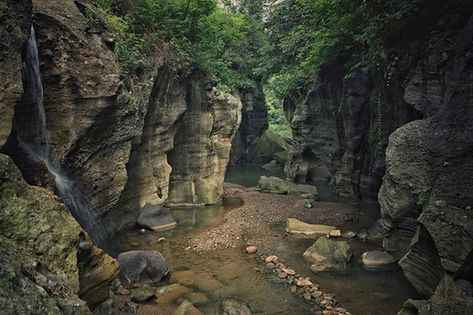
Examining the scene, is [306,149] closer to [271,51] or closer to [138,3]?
[271,51]

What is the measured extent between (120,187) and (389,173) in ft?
27.9

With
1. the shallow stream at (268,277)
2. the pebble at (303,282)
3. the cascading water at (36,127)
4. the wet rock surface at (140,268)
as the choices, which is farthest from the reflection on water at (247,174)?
the cascading water at (36,127)

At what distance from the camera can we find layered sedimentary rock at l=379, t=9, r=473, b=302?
824 cm

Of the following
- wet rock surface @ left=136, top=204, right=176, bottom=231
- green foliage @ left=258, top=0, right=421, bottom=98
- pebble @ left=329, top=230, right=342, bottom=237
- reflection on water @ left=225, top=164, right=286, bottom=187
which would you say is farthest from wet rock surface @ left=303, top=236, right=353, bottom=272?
reflection on water @ left=225, top=164, right=286, bottom=187

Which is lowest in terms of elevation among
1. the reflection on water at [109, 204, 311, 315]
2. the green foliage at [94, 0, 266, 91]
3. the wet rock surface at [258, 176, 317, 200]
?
the reflection on water at [109, 204, 311, 315]

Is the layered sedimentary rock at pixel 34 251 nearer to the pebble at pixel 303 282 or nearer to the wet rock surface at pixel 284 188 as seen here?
the pebble at pixel 303 282

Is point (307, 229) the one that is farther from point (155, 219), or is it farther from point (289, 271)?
point (155, 219)

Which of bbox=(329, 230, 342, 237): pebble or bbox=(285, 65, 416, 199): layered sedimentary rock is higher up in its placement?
bbox=(285, 65, 416, 199): layered sedimentary rock

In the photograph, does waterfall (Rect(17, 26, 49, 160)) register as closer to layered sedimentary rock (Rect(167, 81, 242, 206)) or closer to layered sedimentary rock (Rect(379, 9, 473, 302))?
layered sedimentary rock (Rect(379, 9, 473, 302))

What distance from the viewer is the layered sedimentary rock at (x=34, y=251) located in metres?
4.07

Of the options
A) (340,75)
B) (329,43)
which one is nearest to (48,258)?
(329,43)

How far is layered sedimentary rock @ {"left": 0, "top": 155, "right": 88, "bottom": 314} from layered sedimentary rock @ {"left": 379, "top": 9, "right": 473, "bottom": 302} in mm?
7100

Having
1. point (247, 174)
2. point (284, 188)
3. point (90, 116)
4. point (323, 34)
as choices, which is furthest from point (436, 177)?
point (247, 174)

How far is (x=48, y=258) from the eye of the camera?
5441 mm
